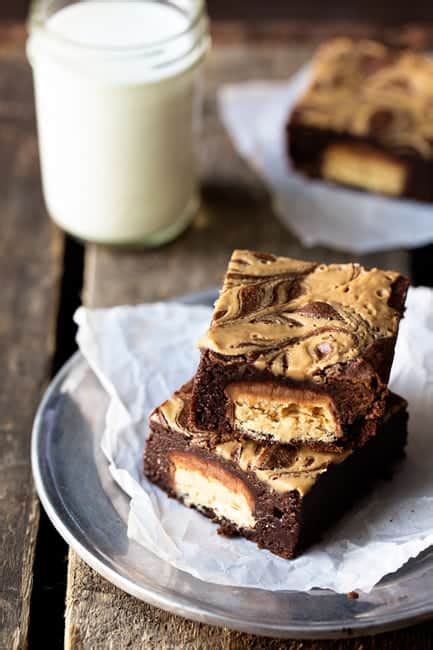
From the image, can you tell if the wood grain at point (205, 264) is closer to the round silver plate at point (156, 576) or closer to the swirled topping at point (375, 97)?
the round silver plate at point (156, 576)

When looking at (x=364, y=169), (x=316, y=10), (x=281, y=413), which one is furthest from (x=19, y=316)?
(x=316, y=10)

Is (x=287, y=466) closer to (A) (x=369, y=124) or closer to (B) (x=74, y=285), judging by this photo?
(B) (x=74, y=285)

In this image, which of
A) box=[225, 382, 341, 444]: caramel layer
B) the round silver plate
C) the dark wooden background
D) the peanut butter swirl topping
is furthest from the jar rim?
the dark wooden background

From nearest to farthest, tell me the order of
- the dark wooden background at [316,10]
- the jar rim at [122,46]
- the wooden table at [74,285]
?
1. the wooden table at [74,285]
2. the jar rim at [122,46]
3. the dark wooden background at [316,10]

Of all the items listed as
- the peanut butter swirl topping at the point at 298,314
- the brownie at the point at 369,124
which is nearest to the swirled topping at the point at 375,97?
the brownie at the point at 369,124

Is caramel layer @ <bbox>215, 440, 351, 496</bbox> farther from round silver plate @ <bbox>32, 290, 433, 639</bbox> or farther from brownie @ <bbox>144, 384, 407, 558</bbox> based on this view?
round silver plate @ <bbox>32, 290, 433, 639</bbox>

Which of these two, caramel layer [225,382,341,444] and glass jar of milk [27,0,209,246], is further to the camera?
glass jar of milk [27,0,209,246]

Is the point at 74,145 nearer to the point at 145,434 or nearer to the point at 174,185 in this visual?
the point at 174,185
